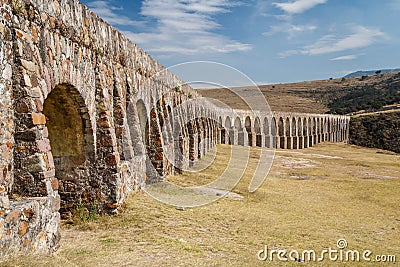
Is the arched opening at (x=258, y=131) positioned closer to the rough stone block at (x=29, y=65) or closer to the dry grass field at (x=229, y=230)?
the dry grass field at (x=229, y=230)

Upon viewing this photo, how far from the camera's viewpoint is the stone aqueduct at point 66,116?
462cm

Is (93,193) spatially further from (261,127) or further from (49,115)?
(261,127)

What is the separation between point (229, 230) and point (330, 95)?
9217 cm

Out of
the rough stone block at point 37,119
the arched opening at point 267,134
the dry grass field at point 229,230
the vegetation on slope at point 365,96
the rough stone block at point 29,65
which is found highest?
the vegetation on slope at point 365,96

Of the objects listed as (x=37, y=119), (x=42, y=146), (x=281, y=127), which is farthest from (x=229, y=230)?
(x=281, y=127)

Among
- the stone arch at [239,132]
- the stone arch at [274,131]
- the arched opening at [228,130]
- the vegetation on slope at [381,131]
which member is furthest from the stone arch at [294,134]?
the arched opening at [228,130]

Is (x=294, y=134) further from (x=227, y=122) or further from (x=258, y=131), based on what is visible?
(x=227, y=122)

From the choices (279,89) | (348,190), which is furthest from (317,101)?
(348,190)

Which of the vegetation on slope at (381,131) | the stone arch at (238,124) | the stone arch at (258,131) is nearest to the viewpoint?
the stone arch at (238,124)

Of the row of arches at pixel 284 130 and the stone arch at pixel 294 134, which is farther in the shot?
the stone arch at pixel 294 134

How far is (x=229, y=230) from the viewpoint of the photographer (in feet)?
25.2

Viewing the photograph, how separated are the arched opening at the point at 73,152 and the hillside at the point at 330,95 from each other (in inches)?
2513

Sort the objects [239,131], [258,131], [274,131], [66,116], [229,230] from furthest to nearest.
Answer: [274,131], [258,131], [239,131], [229,230], [66,116]

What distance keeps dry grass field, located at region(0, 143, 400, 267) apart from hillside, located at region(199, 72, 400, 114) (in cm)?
5770
